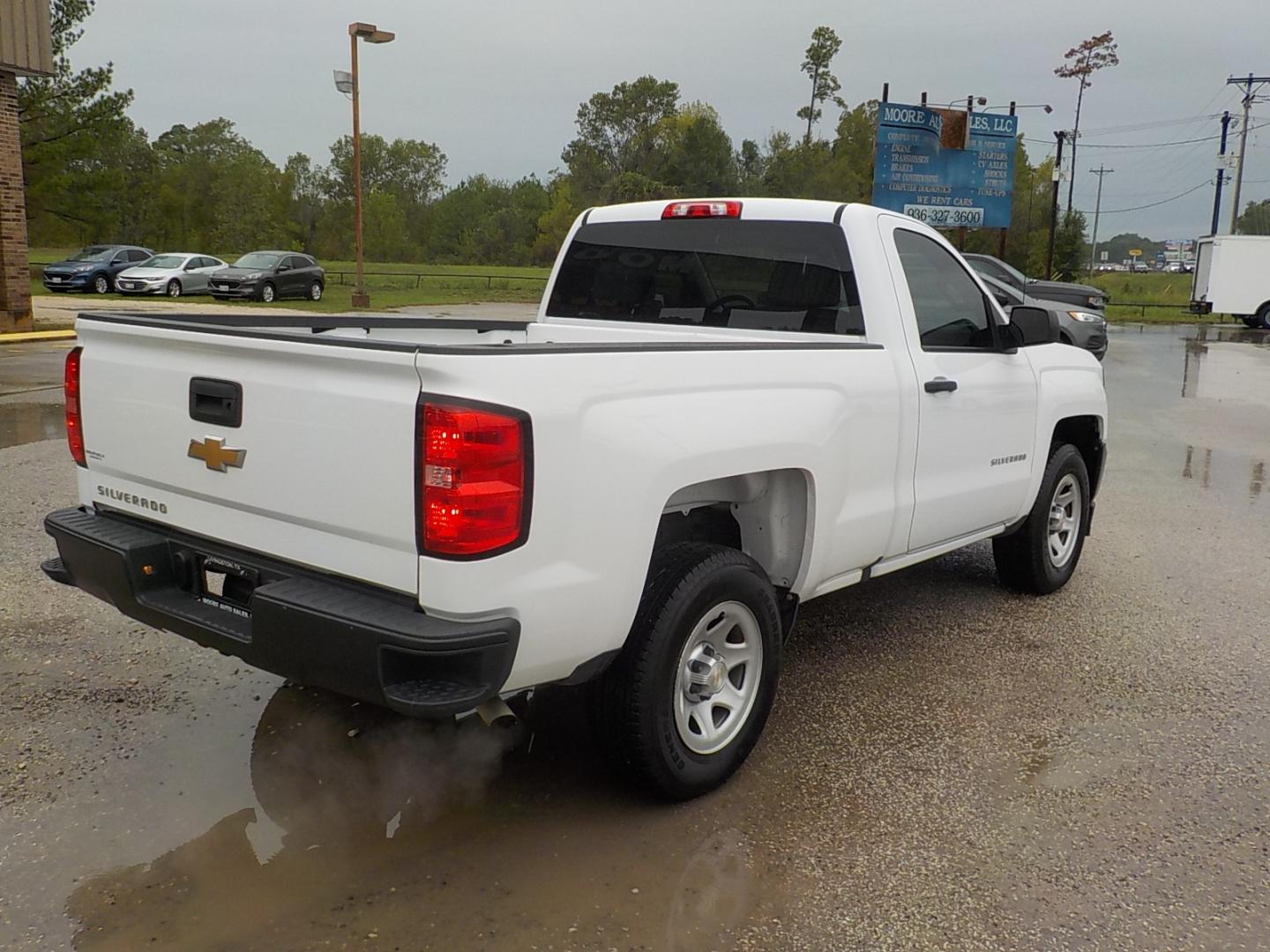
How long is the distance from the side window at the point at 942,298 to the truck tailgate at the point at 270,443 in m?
2.49

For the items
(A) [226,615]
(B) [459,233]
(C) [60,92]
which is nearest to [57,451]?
(A) [226,615]

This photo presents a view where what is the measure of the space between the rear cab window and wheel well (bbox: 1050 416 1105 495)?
83.2 inches

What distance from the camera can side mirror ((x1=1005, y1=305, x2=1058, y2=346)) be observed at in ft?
16.2

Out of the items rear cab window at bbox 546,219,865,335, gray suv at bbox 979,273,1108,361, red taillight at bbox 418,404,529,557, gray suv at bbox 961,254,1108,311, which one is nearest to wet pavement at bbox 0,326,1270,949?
red taillight at bbox 418,404,529,557

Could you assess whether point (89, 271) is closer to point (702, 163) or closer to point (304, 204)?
point (702, 163)

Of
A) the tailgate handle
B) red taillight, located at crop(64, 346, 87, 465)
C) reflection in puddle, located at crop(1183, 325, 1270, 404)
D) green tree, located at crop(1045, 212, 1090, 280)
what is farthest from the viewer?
green tree, located at crop(1045, 212, 1090, 280)

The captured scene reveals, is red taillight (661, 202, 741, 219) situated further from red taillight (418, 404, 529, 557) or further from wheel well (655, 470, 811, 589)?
red taillight (418, 404, 529, 557)

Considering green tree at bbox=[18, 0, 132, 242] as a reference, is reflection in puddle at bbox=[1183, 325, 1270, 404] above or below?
below

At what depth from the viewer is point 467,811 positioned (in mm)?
3443

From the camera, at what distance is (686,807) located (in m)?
3.52

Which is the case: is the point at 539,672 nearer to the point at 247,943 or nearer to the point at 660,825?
the point at 660,825

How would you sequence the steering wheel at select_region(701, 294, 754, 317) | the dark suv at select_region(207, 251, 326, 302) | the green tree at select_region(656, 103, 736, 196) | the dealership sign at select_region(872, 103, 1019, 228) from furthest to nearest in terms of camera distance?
the green tree at select_region(656, 103, 736, 196) → the dark suv at select_region(207, 251, 326, 302) → the dealership sign at select_region(872, 103, 1019, 228) → the steering wheel at select_region(701, 294, 754, 317)

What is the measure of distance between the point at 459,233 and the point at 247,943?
109 metres

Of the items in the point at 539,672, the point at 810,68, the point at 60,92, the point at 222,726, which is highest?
the point at 810,68
